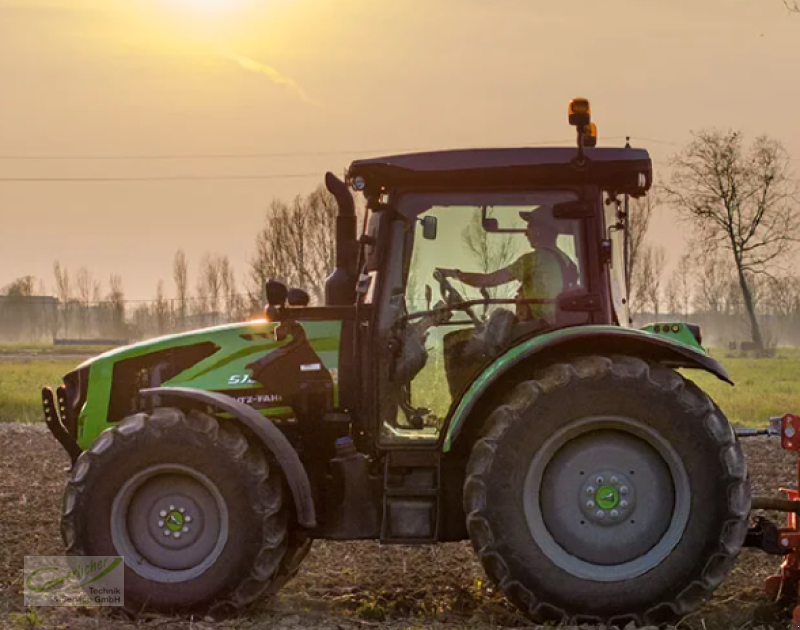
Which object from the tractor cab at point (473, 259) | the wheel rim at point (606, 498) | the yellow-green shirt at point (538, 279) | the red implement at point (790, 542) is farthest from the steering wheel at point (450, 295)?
the red implement at point (790, 542)

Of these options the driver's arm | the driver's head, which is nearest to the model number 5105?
the driver's arm

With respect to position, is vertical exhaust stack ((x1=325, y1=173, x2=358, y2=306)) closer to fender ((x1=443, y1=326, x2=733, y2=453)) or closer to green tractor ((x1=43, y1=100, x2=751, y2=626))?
green tractor ((x1=43, y1=100, x2=751, y2=626))

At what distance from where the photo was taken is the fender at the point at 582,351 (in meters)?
6.43

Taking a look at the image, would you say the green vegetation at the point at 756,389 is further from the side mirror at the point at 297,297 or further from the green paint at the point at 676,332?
the side mirror at the point at 297,297

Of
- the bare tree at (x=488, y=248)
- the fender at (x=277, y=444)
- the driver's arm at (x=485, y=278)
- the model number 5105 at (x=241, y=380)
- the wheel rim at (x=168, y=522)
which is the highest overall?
the bare tree at (x=488, y=248)

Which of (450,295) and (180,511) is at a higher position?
(450,295)

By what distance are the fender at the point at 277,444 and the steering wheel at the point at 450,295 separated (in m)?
1.19

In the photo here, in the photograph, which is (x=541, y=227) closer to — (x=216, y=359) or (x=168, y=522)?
(x=216, y=359)

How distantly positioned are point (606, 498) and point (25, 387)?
26.0m

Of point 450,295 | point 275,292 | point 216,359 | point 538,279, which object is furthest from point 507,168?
point 216,359

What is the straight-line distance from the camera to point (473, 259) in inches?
271

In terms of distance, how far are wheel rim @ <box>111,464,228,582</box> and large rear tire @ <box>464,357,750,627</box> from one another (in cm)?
149

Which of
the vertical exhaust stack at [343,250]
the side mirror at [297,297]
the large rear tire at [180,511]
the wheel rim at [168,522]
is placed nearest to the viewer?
the large rear tire at [180,511]

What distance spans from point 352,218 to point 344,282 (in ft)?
1.35
